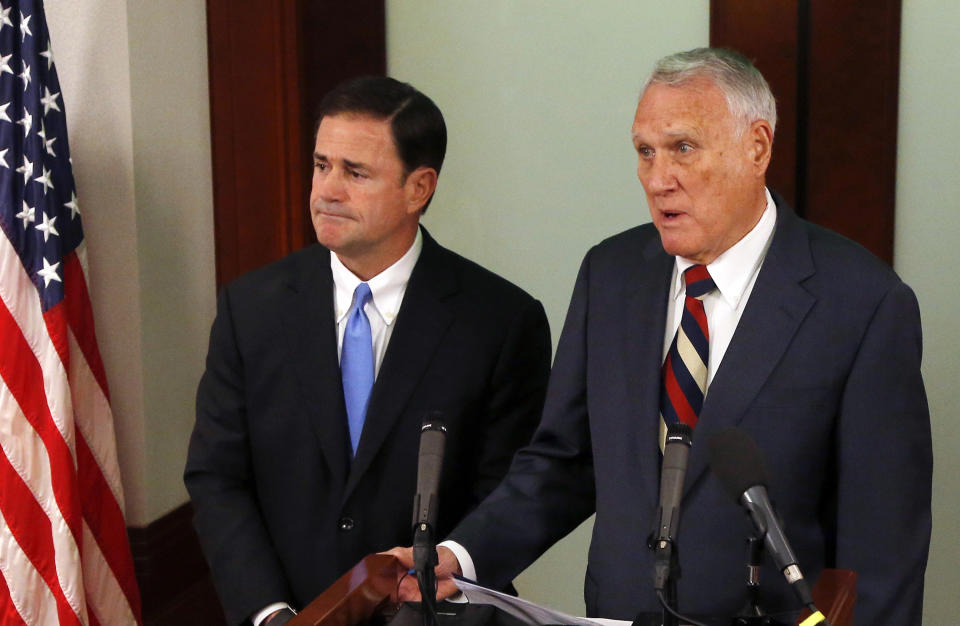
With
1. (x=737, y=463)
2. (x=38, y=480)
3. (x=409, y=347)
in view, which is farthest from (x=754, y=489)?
(x=38, y=480)

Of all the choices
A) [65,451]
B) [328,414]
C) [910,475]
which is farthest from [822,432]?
[65,451]

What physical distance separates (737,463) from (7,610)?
2.51 meters

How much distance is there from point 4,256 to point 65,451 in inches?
22.6

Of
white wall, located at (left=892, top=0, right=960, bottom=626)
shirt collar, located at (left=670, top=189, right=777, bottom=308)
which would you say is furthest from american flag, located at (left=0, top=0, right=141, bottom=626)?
white wall, located at (left=892, top=0, right=960, bottom=626)

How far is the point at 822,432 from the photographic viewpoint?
2.14 metres

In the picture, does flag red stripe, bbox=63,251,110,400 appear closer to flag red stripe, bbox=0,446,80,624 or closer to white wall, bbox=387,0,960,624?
flag red stripe, bbox=0,446,80,624

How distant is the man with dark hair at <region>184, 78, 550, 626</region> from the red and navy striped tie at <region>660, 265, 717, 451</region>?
495mm

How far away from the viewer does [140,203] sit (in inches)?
147

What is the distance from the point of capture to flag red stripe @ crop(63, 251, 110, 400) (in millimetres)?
3508

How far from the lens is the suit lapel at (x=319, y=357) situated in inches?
101

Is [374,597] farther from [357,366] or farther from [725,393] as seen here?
[357,366]

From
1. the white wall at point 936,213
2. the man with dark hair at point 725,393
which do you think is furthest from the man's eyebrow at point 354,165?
the white wall at point 936,213

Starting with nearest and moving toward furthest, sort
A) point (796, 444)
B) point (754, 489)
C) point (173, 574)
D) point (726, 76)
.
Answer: point (754, 489), point (796, 444), point (726, 76), point (173, 574)

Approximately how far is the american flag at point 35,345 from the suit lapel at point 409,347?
1.23 m
